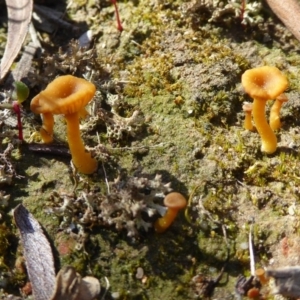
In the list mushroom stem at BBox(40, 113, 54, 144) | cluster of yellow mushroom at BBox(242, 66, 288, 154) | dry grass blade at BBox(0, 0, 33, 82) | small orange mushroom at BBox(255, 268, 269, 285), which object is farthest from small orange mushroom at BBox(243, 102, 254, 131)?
dry grass blade at BBox(0, 0, 33, 82)

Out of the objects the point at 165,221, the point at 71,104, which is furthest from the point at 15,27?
the point at 165,221

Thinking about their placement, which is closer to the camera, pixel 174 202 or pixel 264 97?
pixel 174 202

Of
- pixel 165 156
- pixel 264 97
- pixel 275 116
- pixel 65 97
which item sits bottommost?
pixel 165 156

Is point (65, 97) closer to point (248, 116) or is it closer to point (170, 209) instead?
point (170, 209)

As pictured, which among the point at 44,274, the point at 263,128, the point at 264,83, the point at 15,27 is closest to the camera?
the point at 44,274

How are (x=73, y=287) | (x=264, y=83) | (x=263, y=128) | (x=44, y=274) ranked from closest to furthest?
(x=73, y=287)
(x=44, y=274)
(x=264, y=83)
(x=263, y=128)

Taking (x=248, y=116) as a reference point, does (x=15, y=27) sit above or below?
above

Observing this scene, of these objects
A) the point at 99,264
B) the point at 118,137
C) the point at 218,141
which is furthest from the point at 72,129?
the point at 218,141

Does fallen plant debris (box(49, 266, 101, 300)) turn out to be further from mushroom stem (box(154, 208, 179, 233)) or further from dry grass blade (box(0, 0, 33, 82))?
dry grass blade (box(0, 0, 33, 82))

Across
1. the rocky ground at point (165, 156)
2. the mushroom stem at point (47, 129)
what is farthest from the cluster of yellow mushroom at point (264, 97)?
the mushroom stem at point (47, 129)
